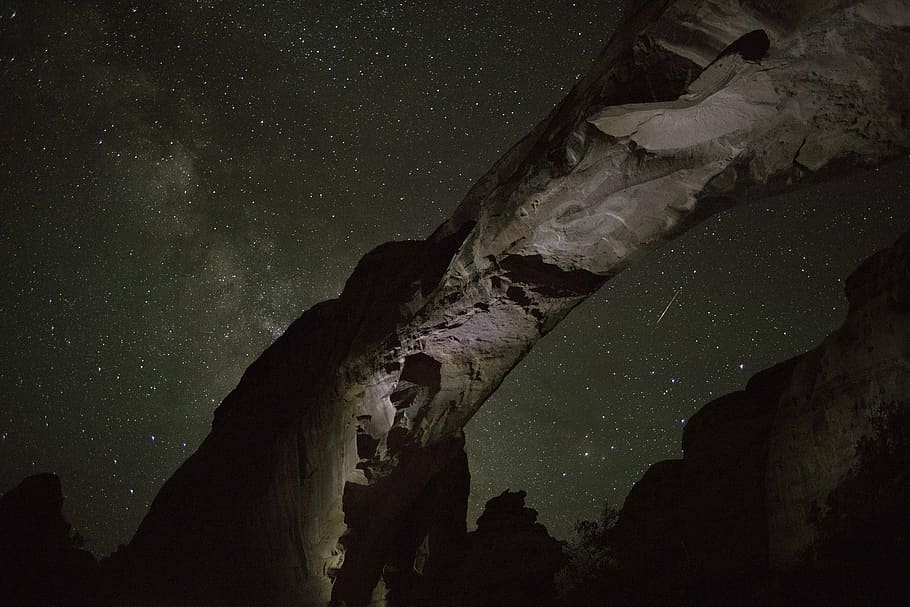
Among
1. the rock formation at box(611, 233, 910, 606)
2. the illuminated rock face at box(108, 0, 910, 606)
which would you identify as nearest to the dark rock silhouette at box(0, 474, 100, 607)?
the illuminated rock face at box(108, 0, 910, 606)

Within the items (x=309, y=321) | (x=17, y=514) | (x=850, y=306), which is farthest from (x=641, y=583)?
(x=17, y=514)

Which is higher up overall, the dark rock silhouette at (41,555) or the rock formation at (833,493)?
the dark rock silhouette at (41,555)

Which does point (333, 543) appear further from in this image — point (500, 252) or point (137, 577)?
point (500, 252)

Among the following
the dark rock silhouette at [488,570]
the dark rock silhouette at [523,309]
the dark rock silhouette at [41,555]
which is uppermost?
the dark rock silhouette at [41,555]

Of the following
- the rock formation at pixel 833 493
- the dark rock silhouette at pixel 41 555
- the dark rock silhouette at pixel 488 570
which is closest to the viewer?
the rock formation at pixel 833 493

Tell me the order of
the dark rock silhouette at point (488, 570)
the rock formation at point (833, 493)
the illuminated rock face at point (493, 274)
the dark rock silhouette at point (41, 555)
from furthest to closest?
the dark rock silhouette at point (41, 555)
the dark rock silhouette at point (488, 570)
the illuminated rock face at point (493, 274)
the rock formation at point (833, 493)

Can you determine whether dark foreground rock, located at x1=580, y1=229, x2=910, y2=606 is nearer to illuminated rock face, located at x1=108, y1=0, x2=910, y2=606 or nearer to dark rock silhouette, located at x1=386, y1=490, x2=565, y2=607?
illuminated rock face, located at x1=108, y1=0, x2=910, y2=606

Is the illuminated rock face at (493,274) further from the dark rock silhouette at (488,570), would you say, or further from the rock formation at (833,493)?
the rock formation at (833,493)

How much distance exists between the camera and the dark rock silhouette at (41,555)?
1277 centimetres

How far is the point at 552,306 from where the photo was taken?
333 inches

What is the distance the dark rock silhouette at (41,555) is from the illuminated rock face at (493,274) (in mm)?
1706

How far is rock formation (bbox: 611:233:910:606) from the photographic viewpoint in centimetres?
569

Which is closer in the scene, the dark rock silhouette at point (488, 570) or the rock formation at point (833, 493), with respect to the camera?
the rock formation at point (833, 493)

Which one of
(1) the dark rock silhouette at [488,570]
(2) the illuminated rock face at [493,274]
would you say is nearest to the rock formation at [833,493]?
(2) the illuminated rock face at [493,274]
